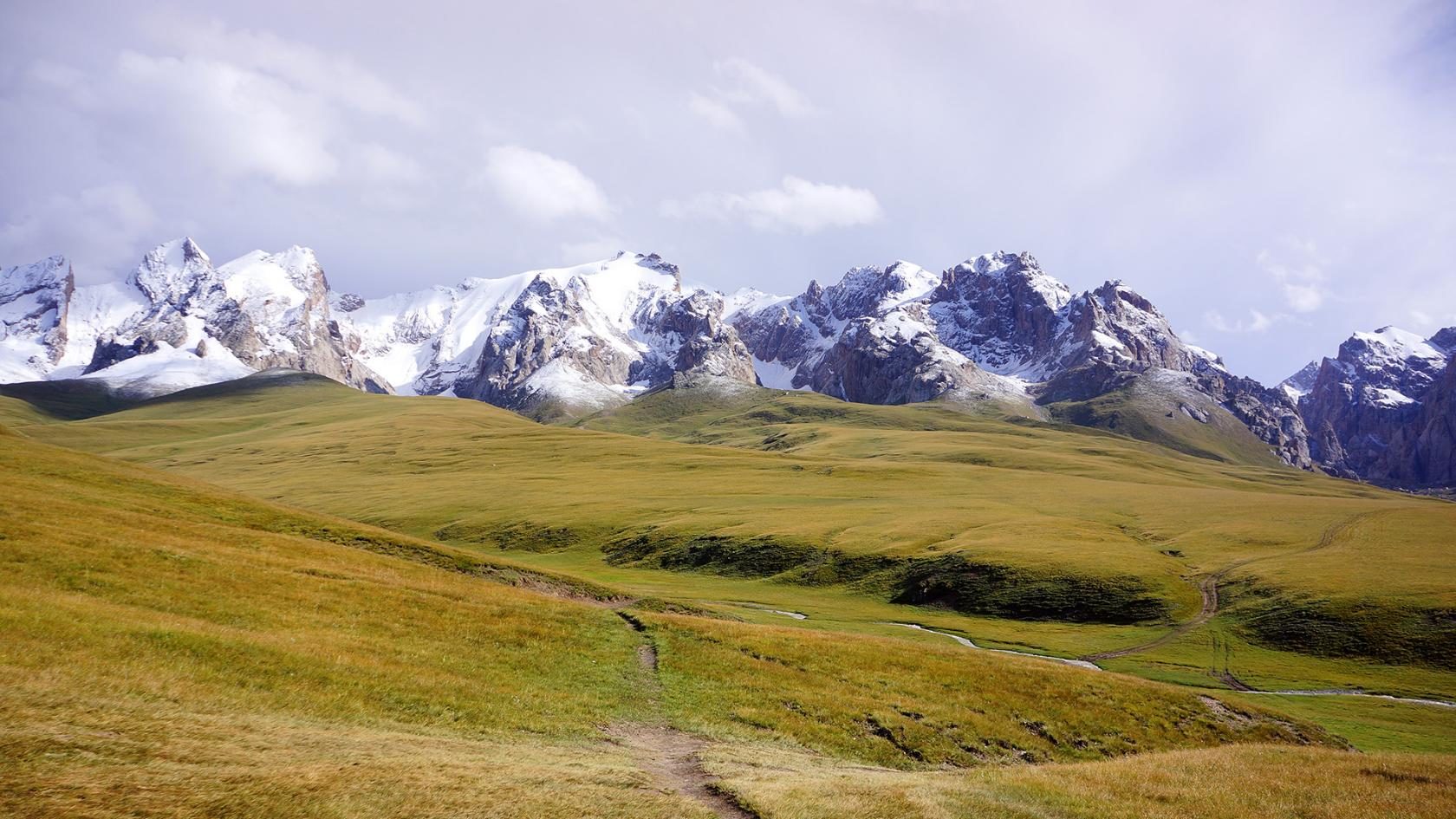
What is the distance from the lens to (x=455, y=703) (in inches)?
1161

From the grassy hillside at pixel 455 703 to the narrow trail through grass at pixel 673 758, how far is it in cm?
18

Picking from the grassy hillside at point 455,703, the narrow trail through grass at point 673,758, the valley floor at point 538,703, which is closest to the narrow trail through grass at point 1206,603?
the valley floor at point 538,703

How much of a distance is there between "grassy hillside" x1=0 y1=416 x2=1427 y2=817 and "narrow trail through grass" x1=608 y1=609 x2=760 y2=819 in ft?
0.58

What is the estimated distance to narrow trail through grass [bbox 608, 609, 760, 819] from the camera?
22375 millimetres

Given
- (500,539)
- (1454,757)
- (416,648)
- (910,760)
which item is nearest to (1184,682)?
(1454,757)

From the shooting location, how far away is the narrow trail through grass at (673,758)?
73.4ft

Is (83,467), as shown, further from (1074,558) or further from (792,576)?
(1074,558)

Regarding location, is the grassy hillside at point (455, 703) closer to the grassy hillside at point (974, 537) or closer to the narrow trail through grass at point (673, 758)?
the narrow trail through grass at point (673, 758)

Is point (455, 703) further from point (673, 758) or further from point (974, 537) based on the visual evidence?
point (974, 537)

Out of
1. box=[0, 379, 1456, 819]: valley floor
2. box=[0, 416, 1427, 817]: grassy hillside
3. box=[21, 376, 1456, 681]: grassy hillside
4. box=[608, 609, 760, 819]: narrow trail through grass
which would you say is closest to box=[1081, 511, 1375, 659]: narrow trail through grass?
box=[21, 376, 1456, 681]: grassy hillside

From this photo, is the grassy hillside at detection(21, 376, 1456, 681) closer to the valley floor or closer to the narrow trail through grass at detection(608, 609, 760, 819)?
the valley floor

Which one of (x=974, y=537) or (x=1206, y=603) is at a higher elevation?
(x=974, y=537)

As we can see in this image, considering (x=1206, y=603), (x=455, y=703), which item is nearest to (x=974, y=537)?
(x=1206, y=603)

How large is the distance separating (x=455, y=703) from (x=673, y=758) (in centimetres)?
857
